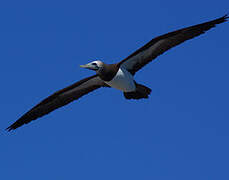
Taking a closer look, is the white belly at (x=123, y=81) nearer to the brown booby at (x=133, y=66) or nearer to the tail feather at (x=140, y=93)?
the brown booby at (x=133, y=66)

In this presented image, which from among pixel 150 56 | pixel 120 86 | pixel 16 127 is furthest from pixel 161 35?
pixel 16 127

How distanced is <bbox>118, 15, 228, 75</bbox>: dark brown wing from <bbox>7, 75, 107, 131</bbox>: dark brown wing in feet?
6.32

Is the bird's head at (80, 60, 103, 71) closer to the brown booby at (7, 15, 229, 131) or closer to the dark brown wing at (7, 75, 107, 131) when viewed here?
the brown booby at (7, 15, 229, 131)

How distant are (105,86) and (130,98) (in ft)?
4.20

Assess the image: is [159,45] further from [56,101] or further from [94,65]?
[56,101]

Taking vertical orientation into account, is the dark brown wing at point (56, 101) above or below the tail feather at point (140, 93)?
above

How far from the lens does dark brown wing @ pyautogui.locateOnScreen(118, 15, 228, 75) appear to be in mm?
14602

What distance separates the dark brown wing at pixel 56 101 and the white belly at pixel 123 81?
5.21ft

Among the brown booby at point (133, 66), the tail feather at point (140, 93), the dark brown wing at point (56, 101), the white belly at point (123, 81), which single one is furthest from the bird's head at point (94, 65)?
the dark brown wing at point (56, 101)

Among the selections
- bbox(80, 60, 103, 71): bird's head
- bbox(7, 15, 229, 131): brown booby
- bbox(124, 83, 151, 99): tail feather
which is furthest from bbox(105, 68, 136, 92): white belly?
bbox(80, 60, 103, 71): bird's head

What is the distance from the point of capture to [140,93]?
1587cm

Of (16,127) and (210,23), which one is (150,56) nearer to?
(210,23)

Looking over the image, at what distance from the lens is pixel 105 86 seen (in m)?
16.9

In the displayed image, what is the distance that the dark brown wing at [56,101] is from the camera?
56.2 feet
